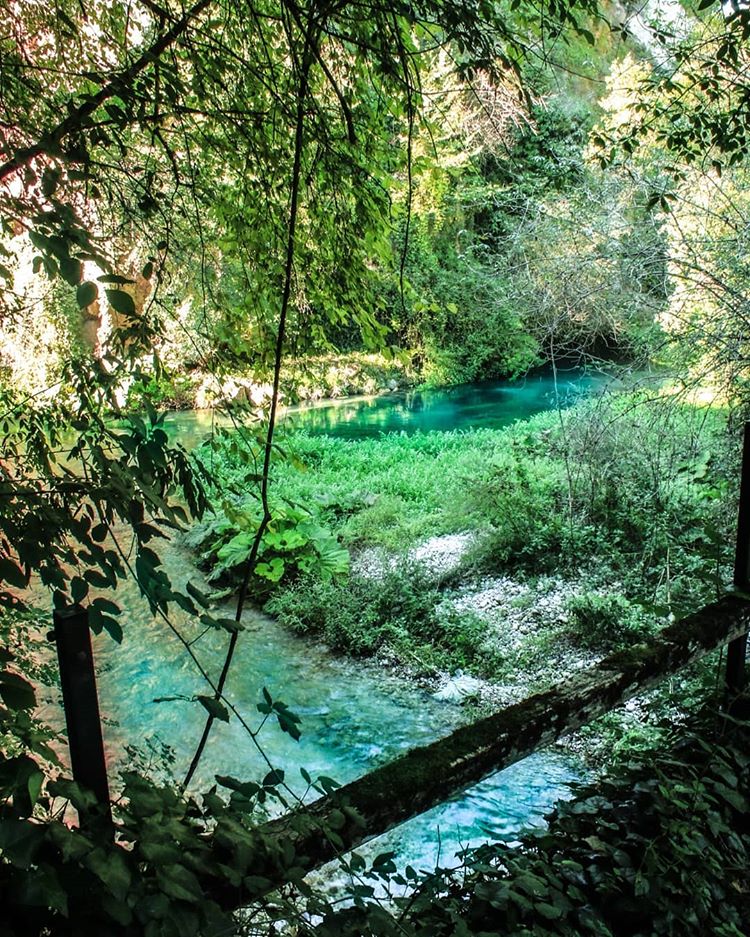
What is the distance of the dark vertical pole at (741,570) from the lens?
290 centimetres

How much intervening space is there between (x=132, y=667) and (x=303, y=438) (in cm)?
908

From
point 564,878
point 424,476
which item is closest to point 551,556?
point 424,476

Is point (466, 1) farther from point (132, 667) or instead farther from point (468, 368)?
point (468, 368)

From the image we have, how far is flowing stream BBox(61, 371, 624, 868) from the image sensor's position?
198 inches

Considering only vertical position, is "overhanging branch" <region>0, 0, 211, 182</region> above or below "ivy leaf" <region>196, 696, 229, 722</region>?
above

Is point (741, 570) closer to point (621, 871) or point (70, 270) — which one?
point (621, 871)

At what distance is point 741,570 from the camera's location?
2.96 m

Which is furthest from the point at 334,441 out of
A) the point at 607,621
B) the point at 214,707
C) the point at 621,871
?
the point at 214,707

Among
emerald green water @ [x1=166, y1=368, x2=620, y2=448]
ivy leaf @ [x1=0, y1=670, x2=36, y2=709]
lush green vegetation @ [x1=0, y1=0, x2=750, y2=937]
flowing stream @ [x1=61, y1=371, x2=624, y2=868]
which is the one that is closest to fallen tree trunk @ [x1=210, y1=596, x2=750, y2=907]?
lush green vegetation @ [x1=0, y1=0, x2=750, y2=937]

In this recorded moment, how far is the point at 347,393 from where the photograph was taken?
72.1ft

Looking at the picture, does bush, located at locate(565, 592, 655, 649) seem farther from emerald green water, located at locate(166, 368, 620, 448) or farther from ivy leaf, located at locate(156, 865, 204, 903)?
emerald green water, located at locate(166, 368, 620, 448)

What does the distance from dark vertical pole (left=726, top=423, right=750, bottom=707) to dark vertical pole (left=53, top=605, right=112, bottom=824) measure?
100 inches

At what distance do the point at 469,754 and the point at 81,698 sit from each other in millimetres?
1025

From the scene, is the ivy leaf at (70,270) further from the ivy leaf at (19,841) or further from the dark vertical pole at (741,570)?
the dark vertical pole at (741,570)
